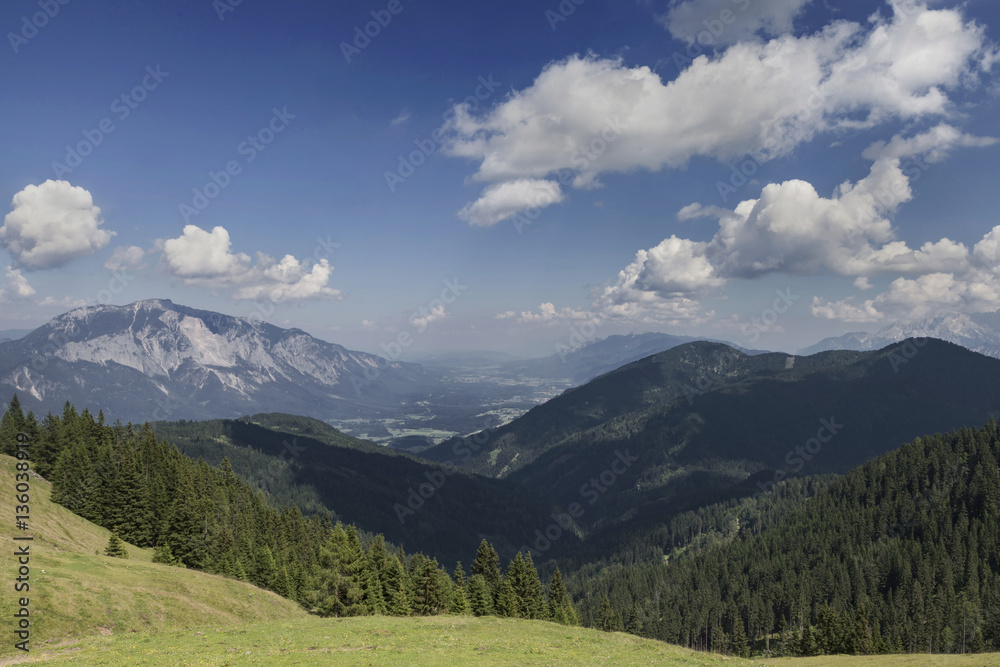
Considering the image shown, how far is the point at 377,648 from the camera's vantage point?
3694 cm

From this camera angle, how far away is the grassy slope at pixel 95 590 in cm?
3950

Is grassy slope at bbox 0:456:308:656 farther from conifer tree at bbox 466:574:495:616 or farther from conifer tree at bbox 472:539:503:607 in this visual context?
conifer tree at bbox 472:539:503:607

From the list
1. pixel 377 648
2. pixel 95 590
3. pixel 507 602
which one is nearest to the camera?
pixel 377 648

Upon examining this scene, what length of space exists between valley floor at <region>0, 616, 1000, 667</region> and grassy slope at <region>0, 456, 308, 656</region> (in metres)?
5.66

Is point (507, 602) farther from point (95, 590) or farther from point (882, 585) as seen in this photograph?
point (882, 585)

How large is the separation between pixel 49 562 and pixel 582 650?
5532 cm

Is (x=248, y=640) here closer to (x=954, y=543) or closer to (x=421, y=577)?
(x=421, y=577)

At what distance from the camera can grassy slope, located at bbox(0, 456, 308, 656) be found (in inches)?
1555

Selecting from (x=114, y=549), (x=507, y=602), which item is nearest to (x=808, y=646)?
(x=507, y=602)

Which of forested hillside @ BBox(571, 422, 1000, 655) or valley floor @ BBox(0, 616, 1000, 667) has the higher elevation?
valley floor @ BBox(0, 616, 1000, 667)

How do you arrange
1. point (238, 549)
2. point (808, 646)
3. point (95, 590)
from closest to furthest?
1. point (95, 590)
2. point (238, 549)
3. point (808, 646)

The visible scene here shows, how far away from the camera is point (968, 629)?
12756 cm

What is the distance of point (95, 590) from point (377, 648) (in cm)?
3053

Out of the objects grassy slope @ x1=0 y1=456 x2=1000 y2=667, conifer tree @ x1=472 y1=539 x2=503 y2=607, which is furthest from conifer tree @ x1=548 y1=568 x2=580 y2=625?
grassy slope @ x1=0 y1=456 x2=1000 y2=667
